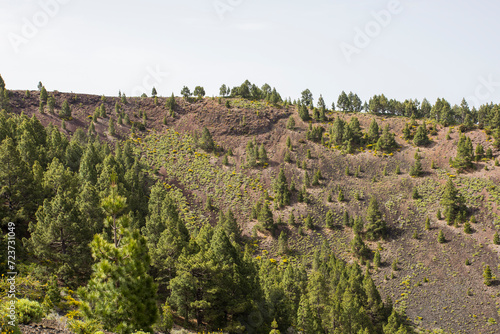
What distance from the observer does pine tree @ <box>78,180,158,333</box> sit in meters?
15.8

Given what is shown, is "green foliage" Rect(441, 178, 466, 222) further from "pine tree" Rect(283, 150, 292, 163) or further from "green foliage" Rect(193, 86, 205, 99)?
"green foliage" Rect(193, 86, 205, 99)

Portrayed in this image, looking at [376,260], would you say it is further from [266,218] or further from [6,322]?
[6,322]

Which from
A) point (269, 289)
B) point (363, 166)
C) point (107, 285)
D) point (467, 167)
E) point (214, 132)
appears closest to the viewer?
point (107, 285)

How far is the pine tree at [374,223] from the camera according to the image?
7125cm

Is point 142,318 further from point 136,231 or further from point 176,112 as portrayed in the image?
point 176,112

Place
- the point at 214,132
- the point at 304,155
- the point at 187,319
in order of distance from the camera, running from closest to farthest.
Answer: the point at 187,319, the point at 304,155, the point at 214,132

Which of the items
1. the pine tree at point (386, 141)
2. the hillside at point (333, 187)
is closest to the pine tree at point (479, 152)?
the hillside at point (333, 187)

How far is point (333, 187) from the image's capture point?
84.5m

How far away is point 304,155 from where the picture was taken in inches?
3767

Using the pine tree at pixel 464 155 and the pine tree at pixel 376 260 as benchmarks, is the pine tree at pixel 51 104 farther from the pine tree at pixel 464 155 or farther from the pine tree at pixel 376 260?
the pine tree at pixel 464 155

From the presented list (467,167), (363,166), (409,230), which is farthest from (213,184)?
(467,167)

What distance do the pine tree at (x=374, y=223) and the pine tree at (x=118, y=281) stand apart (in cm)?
6489

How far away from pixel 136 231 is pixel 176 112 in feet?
345

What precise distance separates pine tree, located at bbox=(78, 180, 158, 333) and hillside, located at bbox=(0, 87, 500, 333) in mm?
54032
